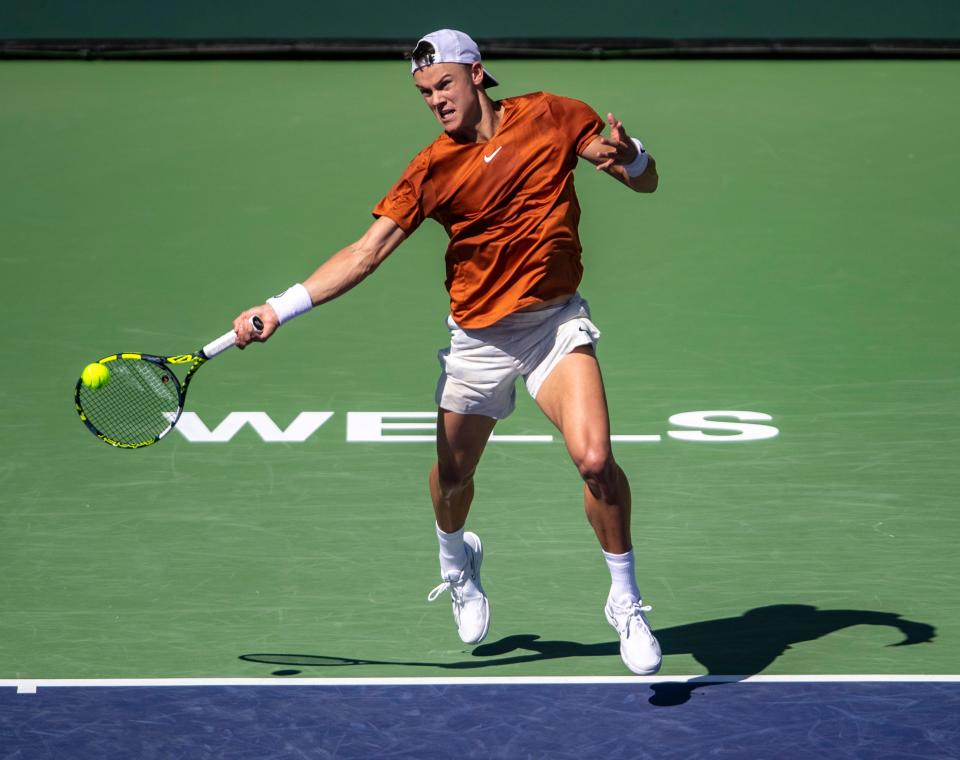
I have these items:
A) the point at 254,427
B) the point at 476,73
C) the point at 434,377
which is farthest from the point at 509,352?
the point at 434,377

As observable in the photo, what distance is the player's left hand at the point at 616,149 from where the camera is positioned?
20.2 ft

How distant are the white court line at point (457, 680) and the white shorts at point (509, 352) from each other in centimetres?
94

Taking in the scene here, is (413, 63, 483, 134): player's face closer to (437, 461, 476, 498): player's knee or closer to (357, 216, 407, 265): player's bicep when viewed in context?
(357, 216, 407, 265): player's bicep

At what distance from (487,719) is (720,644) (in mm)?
1085

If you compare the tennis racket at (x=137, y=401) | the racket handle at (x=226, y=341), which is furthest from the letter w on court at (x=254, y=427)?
the racket handle at (x=226, y=341)

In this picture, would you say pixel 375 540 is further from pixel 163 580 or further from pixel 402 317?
pixel 402 317

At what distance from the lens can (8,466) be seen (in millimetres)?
8539

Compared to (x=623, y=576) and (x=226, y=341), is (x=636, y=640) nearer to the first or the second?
(x=623, y=576)

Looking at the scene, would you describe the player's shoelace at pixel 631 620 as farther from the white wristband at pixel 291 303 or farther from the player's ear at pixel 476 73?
the player's ear at pixel 476 73

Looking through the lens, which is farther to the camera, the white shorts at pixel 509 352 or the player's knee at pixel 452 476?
the player's knee at pixel 452 476

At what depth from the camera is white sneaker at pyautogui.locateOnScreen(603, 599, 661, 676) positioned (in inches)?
240
